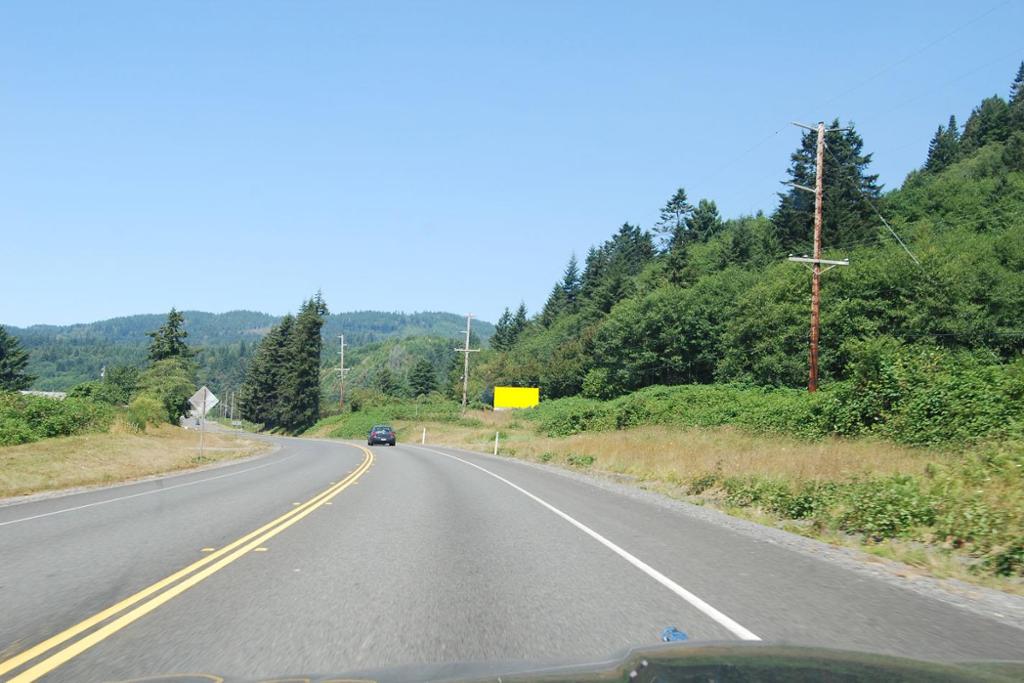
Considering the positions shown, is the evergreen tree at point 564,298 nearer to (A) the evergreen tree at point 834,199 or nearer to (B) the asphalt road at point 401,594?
(A) the evergreen tree at point 834,199

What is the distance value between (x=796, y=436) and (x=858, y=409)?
240 centimetres

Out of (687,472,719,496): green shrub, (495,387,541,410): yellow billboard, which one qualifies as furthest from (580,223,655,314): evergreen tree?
(687,472,719,496): green shrub

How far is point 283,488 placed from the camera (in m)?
19.8

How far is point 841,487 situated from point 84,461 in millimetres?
25226

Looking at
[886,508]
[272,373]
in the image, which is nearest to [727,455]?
[886,508]

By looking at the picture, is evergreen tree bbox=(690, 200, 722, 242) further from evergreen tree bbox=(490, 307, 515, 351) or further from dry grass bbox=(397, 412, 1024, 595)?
dry grass bbox=(397, 412, 1024, 595)

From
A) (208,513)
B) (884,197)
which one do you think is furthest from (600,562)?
(884,197)

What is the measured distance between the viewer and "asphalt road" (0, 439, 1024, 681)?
5.32 meters

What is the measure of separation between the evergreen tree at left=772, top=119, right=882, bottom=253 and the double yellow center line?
5607 centimetres

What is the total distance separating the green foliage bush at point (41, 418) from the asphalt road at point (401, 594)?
19.5 meters

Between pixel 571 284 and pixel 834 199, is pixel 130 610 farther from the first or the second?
pixel 571 284

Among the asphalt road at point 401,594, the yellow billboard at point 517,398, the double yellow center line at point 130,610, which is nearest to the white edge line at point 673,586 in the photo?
the asphalt road at point 401,594

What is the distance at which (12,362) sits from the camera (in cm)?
10444

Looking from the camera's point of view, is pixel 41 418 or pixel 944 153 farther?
pixel 944 153
